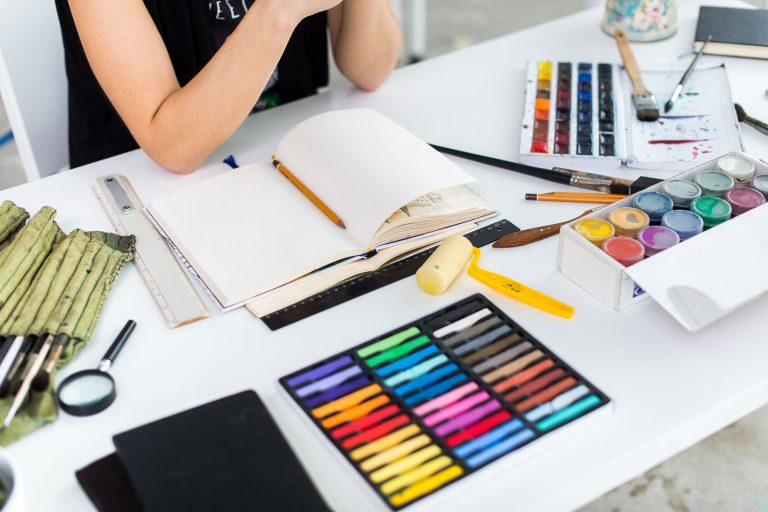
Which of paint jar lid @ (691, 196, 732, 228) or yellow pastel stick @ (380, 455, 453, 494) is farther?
paint jar lid @ (691, 196, 732, 228)

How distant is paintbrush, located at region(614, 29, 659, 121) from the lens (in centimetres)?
107

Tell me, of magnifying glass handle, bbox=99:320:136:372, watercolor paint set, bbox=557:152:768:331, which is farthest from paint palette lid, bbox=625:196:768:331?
magnifying glass handle, bbox=99:320:136:372

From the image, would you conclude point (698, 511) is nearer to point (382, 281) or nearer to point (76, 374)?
point (382, 281)

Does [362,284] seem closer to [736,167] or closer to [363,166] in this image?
[363,166]

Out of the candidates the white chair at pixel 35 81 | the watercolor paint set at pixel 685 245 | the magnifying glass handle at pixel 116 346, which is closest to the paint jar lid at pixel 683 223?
the watercolor paint set at pixel 685 245

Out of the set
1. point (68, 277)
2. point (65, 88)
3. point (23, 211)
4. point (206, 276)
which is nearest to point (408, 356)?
point (206, 276)

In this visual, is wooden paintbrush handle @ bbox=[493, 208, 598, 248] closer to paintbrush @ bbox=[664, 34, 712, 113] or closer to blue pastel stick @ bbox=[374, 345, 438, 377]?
blue pastel stick @ bbox=[374, 345, 438, 377]

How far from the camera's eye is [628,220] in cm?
82

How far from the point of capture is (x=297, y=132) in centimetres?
100

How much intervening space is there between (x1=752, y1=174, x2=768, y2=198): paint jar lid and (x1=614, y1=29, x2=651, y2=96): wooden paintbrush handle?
283mm

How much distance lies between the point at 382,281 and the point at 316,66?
26.3 inches

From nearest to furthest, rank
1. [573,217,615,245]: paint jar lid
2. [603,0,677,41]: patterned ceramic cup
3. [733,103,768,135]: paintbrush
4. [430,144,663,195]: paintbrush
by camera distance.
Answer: [573,217,615,245]: paint jar lid, [430,144,663,195]: paintbrush, [733,103,768,135]: paintbrush, [603,0,677,41]: patterned ceramic cup

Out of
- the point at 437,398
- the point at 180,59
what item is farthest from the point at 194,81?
the point at 437,398

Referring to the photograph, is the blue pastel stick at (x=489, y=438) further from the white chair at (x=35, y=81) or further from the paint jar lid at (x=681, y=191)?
the white chair at (x=35, y=81)
